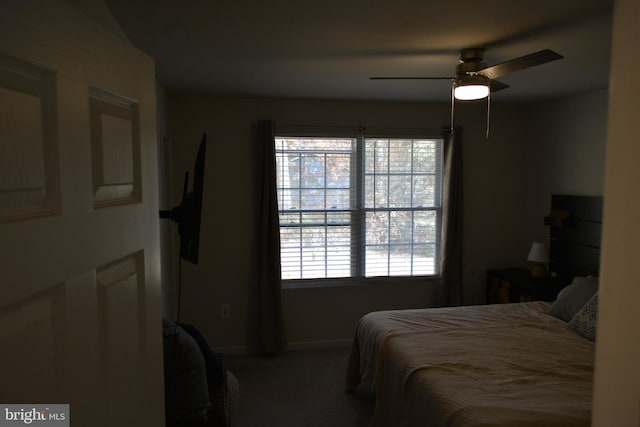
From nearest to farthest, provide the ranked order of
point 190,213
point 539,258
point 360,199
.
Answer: point 190,213 → point 539,258 → point 360,199

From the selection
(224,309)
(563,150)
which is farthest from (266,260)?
(563,150)

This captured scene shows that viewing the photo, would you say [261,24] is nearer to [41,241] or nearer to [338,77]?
[338,77]

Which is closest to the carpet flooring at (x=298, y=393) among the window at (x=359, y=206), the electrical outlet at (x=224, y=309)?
the electrical outlet at (x=224, y=309)

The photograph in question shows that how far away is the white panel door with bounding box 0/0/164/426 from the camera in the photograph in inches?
22.1

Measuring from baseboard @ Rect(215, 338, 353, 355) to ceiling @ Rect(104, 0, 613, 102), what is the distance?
2.48m

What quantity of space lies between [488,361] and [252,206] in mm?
2485

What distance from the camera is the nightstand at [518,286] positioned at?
3.84 meters

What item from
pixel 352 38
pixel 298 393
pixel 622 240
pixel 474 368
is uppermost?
pixel 352 38

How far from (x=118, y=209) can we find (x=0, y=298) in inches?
13.8

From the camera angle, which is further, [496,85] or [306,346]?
[306,346]

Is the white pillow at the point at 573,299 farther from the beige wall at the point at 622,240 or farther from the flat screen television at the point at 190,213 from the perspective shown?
the beige wall at the point at 622,240

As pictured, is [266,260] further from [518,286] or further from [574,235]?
[574,235]

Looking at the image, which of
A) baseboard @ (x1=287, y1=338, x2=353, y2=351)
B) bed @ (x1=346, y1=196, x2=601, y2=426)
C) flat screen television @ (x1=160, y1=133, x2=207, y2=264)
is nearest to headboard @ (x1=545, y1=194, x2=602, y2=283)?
bed @ (x1=346, y1=196, x2=601, y2=426)

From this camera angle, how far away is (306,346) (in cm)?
428
